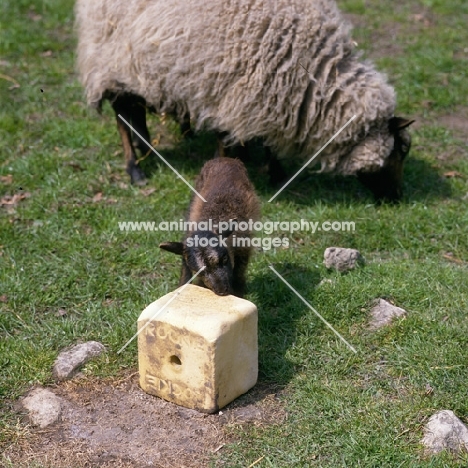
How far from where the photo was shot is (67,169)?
767cm

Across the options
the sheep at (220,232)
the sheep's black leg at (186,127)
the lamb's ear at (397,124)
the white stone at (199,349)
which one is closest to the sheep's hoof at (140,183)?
the sheep's black leg at (186,127)

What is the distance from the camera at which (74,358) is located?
5000mm

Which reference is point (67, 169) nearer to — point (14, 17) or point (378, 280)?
point (378, 280)

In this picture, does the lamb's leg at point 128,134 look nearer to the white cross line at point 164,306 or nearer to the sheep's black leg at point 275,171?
the sheep's black leg at point 275,171

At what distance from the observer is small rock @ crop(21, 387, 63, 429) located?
14.9 ft

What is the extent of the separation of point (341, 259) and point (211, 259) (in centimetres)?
150

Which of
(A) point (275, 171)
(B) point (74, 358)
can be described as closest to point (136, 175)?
(A) point (275, 171)

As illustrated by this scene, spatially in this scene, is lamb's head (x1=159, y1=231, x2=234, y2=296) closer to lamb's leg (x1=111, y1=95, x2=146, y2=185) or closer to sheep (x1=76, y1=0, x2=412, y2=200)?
sheep (x1=76, y1=0, x2=412, y2=200)

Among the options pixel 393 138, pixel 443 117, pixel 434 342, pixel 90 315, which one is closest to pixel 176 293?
pixel 90 315

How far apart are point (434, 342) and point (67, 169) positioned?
4176 millimetres

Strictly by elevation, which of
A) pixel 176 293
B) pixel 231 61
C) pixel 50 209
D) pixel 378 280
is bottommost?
pixel 50 209

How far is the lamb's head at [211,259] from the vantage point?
4762mm

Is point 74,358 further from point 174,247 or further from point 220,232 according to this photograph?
point 220,232

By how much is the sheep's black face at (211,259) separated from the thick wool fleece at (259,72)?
7.45 feet
